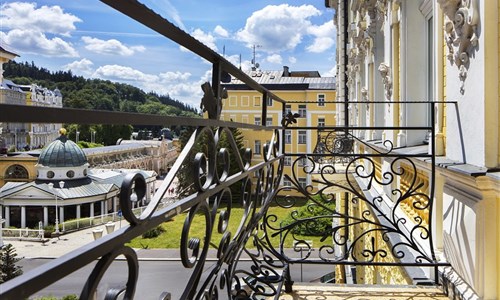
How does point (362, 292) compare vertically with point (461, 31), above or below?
below

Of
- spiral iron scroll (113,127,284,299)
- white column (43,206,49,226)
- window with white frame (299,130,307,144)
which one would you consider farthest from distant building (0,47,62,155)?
window with white frame (299,130,307,144)

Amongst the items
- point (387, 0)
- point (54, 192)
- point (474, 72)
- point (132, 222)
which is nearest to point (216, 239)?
point (54, 192)

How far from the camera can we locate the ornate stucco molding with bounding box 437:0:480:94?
9.80ft

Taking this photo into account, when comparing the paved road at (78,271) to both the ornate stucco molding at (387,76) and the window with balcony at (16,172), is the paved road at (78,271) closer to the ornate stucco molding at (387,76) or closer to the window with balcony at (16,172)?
the window with balcony at (16,172)

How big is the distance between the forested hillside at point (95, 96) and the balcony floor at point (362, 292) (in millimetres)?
2793

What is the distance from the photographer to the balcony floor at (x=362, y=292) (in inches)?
137

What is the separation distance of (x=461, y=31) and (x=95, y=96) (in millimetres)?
2962

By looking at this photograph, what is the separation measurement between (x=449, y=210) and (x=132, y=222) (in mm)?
3067

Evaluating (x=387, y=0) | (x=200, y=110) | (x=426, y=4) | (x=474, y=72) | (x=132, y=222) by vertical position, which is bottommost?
(x=132, y=222)

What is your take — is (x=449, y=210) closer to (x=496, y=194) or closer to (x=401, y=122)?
(x=496, y=194)

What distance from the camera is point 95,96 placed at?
833 millimetres

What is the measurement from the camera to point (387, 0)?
7.41 metres

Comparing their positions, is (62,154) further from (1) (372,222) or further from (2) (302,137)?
(2) (302,137)

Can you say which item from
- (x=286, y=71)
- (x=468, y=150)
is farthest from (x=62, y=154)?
(x=286, y=71)
